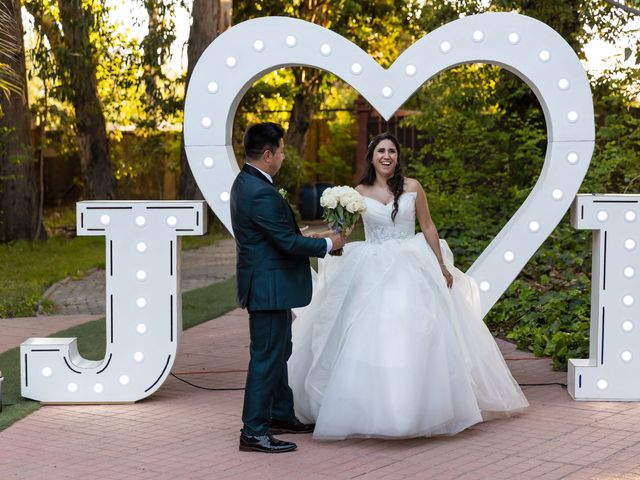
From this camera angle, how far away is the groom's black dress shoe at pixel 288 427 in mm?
6039

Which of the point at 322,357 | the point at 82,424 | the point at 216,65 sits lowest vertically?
the point at 82,424

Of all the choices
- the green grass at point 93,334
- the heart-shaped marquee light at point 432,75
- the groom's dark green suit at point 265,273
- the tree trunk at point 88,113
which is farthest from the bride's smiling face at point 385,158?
the tree trunk at point 88,113

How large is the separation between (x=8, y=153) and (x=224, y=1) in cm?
488

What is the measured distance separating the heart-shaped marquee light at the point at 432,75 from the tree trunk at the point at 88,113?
12.4 m

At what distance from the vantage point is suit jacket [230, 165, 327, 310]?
18.1 feet

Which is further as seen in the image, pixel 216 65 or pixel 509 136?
pixel 509 136

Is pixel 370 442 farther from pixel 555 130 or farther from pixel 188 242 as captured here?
pixel 188 242

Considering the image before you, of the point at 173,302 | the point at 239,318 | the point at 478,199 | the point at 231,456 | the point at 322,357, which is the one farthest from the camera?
the point at 478,199

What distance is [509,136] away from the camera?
50.9 ft

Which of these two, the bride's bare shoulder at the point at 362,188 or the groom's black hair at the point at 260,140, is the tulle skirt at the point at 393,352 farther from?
the groom's black hair at the point at 260,140

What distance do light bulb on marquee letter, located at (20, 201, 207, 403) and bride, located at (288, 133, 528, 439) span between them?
1.03 m

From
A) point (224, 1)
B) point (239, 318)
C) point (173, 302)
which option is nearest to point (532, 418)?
point (173, 302)

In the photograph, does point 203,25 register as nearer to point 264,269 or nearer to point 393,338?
point 264,269

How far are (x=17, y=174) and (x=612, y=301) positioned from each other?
13.7 meters
